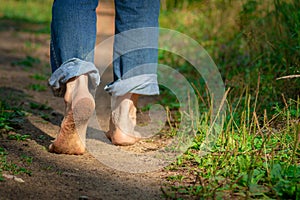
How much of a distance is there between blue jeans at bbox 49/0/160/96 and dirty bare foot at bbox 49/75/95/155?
5 centimetres

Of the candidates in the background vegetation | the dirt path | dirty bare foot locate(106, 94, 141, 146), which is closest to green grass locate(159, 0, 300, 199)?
the background vegetation

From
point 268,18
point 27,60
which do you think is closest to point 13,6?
point 27,60

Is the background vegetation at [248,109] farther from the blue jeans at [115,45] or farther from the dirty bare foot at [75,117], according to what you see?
the blue jeans at [115,45]

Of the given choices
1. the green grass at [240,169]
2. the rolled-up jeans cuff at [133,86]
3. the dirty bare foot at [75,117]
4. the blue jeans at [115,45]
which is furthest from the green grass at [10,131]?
the green grass at [240,169]

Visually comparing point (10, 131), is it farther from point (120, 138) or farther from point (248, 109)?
point (248, 109)

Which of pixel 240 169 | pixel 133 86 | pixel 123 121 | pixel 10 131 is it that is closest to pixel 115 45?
pixel 133 86

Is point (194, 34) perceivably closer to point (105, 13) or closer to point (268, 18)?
point (268, 18)

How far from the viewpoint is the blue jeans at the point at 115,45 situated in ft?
7.40

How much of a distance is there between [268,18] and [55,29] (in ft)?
6.36

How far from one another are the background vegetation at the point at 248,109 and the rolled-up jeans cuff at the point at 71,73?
0.37 m

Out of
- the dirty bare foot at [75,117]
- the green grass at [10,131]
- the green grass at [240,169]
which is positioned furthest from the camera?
the dirty bare foot at [75,117]

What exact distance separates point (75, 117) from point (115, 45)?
0.47 meters

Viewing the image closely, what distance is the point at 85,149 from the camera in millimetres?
2461

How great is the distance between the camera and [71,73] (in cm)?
223
